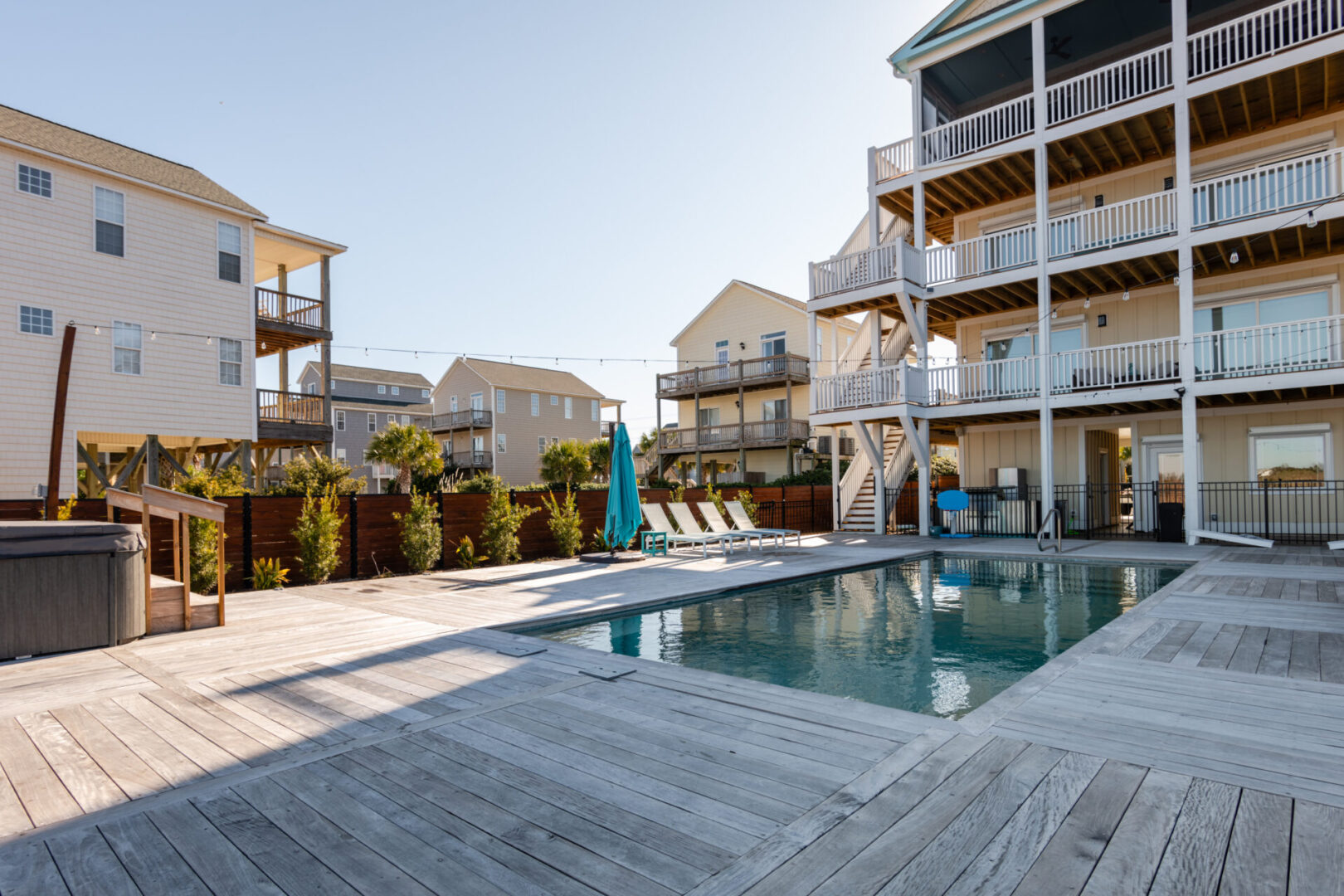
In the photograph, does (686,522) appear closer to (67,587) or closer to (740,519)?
(740,519)

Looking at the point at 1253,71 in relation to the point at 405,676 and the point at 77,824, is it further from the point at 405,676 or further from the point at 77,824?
the point at 77,824

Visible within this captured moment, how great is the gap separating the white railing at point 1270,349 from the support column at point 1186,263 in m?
0.43

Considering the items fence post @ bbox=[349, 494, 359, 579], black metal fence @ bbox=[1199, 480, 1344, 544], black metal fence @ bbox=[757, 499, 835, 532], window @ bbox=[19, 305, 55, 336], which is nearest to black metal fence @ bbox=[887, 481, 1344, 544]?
black metal fence @ bbox=[1199, 480, 1344, 544]

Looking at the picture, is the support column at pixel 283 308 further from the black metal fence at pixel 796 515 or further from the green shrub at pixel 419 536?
the black metal fence at pixel 796 515

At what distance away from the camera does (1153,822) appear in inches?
101

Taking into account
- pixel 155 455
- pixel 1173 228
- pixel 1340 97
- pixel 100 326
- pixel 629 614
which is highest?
pixel 1340 97

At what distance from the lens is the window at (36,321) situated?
46.6 ft

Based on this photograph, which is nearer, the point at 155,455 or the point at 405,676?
the point at 405,676

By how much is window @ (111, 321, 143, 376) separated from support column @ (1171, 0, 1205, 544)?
21.3m

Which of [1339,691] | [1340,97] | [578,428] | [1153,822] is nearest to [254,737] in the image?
[1153,822]

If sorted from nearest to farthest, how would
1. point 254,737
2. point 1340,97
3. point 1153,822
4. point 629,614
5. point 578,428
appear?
point 1153,822 → point 254,737 → point 629,614 → point 1340,97 → point 578,428

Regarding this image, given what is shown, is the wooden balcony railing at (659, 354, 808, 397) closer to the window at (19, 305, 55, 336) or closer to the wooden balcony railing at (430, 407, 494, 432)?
the wooden balcony railing at (430, 407, 494, 432)

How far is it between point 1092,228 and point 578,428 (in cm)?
2961

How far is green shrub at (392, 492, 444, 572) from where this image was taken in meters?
11.0
